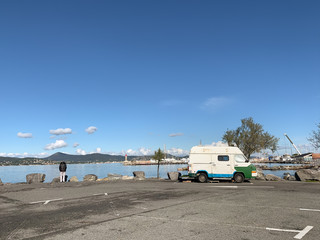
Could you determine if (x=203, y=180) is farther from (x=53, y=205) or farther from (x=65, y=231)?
(x=65, y=231)

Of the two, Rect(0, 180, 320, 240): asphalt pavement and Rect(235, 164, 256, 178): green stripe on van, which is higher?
Rect(235, 164, 256, 178): green stripe on van

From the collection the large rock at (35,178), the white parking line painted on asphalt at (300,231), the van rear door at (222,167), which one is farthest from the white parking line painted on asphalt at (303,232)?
the large rock at (35,178)

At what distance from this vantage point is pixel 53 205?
1046cm

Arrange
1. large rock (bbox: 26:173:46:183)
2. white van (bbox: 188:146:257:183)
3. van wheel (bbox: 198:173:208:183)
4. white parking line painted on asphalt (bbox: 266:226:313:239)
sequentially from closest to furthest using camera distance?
white parking line painted on asphalt (bbox: 266:226:313:239), white van (bbox: 188:146:257:183), van wheel (bbox: 198:173:208:183), large rock (bbox: 26:173:46:183)

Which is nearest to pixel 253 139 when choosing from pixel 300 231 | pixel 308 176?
pixel 308 176

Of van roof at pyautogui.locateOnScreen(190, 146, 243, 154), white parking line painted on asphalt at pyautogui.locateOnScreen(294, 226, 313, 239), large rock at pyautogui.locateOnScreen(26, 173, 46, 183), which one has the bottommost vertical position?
white parking line painted on asphalt at pyautogui.locateOnScreen(294, 226, 313, 239)

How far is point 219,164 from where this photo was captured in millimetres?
21094

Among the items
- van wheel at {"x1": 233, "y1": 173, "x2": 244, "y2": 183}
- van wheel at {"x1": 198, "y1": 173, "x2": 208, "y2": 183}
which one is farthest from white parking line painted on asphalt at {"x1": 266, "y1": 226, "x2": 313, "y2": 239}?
van wheel at {"x1": 198, "y1": 173, "x2": 208, "y2": 183}

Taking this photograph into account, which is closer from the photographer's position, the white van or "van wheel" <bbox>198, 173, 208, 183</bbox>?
the white van

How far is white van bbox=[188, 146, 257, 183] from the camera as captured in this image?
68.1 ft

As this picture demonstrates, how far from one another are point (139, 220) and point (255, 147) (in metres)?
54.0

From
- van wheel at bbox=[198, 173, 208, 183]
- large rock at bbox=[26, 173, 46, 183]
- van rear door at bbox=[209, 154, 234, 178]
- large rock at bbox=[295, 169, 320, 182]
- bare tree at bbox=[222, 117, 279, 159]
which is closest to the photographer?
van rear door at bbox=[209, 154, 234, 178]

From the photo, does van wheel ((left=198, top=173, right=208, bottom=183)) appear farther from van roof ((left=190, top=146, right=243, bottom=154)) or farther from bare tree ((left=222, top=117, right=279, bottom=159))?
bare tree ((left=222, top=117, right=279, bottom=159))

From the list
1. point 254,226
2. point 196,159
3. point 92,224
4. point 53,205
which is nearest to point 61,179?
point 196,159
